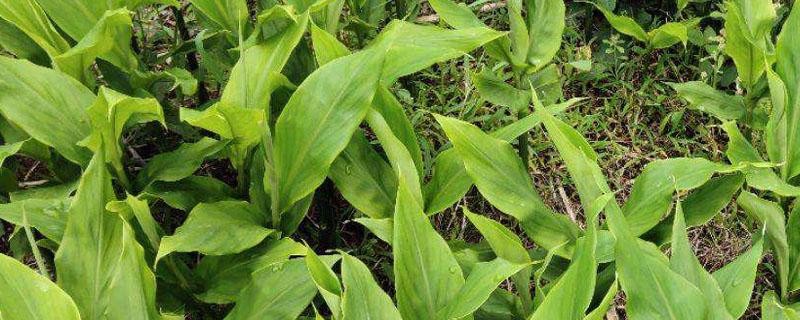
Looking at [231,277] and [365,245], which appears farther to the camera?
[365,245]

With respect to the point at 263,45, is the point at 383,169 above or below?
below

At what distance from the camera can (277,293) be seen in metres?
1.32

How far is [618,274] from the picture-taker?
1.15 meters

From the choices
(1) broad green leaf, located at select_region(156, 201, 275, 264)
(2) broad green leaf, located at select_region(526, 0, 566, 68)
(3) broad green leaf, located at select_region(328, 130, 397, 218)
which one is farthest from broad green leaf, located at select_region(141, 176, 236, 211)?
(2) broad green leaf, located at select_region(526, 0, 566, 68)

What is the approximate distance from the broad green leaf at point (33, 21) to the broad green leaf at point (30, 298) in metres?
0.51

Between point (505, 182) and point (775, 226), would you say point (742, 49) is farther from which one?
point (505, 182)

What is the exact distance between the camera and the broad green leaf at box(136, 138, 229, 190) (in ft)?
4.82

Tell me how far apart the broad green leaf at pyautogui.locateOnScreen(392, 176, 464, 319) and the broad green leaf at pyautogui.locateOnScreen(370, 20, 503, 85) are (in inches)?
12.6

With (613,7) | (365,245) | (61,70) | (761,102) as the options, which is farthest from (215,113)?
(761,102)

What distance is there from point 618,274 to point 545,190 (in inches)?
28.9

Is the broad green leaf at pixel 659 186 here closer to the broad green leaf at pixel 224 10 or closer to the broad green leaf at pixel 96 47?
the broad green leaf at pixel 224 10

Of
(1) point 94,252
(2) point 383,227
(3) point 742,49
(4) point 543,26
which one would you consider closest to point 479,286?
(2) point 383,227

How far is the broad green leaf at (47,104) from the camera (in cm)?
137

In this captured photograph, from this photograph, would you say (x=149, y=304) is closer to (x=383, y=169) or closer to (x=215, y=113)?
(x=215, y=113)
